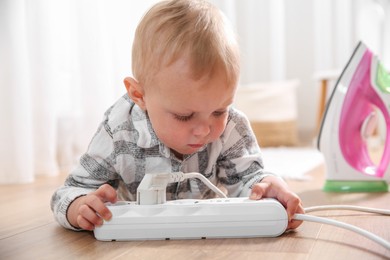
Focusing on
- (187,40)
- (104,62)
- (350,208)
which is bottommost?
(350,208)

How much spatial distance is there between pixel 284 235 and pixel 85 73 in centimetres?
142

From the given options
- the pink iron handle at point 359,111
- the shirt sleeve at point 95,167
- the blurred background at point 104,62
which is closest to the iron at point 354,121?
the pink iron handle at point 359,111

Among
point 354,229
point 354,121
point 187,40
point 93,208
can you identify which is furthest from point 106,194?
point 354,121

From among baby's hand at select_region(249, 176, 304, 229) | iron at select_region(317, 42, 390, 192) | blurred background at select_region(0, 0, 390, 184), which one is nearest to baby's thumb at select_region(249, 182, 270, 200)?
baby's hand at select_region(249, 176, 304, 229)

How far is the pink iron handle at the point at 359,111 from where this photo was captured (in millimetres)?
1364

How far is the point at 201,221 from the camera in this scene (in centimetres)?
86

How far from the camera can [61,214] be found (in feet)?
3.20

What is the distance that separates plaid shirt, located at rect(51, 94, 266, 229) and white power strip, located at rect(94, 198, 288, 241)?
0.15 metres

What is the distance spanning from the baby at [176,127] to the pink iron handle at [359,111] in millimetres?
372

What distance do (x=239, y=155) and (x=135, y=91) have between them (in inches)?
9.7

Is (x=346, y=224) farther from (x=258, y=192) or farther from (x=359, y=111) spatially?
(x=359, y=111)

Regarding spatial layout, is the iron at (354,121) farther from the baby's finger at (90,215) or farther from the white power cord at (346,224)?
the baby's finger at (90,215)

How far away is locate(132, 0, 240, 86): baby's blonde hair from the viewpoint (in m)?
0.86

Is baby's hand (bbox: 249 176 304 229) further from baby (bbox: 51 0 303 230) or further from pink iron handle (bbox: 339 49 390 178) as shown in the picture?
pink iron handle (bbox: 339 49 390 178)
